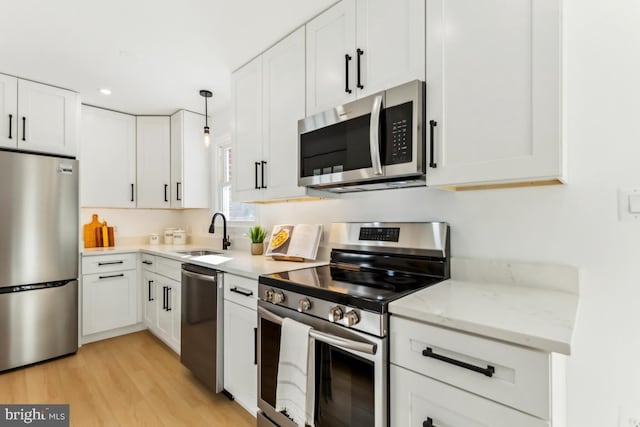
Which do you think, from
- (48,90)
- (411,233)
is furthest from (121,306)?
(411,233)

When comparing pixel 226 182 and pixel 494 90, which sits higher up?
pixel 494 90

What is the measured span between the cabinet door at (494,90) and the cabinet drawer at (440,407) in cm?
74

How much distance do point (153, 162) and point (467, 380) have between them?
12.3ft

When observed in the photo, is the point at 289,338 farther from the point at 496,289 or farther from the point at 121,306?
the point at 121,306

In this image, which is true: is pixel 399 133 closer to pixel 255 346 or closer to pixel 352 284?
pixel 352 284

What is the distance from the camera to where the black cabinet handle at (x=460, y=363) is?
865mm

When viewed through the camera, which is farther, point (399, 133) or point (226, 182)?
point (226, 182)

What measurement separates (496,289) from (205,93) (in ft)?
9.42

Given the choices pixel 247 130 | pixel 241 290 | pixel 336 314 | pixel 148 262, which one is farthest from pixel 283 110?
pixel 148 262

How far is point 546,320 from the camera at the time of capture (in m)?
0.91

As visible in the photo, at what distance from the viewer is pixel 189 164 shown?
3.50 m

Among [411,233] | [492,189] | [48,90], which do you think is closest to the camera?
[492,189]

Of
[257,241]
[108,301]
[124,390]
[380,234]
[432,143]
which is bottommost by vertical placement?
[124,390]

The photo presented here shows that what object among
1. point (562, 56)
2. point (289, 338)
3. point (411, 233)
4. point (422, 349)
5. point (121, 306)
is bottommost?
point (121, 306)
